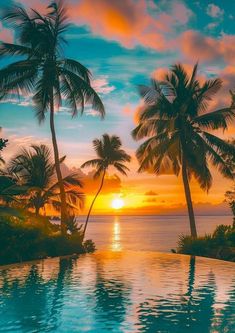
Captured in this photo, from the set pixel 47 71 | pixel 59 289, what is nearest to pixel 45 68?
pixel 47 71

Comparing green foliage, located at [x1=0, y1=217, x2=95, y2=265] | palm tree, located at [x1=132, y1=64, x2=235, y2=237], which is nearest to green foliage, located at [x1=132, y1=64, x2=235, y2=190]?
→ palm tree, located at [x1=132, y1=64, x2=235, y2=237]

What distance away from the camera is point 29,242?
21.2 meters

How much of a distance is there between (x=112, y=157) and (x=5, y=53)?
14.6 metres

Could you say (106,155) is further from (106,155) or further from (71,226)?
(71,226)

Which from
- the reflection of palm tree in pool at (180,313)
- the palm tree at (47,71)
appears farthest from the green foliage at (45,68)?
Answer: the reflection of palm tree in pool at (180,313)

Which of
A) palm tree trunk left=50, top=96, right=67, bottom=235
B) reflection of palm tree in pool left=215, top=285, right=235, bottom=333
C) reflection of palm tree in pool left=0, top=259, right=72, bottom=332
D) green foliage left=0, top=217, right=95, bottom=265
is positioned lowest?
reflection of palm tree in pool left=215, top=285, right=235, bottom=333

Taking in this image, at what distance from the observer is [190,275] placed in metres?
17.1

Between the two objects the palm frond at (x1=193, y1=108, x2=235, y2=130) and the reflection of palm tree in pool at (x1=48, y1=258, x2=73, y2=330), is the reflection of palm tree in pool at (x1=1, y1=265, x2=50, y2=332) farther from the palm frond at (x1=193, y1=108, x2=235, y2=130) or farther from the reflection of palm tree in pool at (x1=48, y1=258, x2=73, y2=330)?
the palm frond at (x1=193, y1=108, x2=235, y2=130)

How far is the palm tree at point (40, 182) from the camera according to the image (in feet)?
101

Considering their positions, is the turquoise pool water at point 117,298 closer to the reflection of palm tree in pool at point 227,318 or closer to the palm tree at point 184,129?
the reflection of palm tree in pool at point 227,318

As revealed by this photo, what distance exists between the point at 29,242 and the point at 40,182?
1075 centimetres

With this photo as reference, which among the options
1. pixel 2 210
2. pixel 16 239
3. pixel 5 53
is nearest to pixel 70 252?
pixel 16 239

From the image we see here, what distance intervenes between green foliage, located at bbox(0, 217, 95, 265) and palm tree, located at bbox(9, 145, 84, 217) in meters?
6.42

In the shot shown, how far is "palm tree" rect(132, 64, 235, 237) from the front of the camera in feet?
86.5
